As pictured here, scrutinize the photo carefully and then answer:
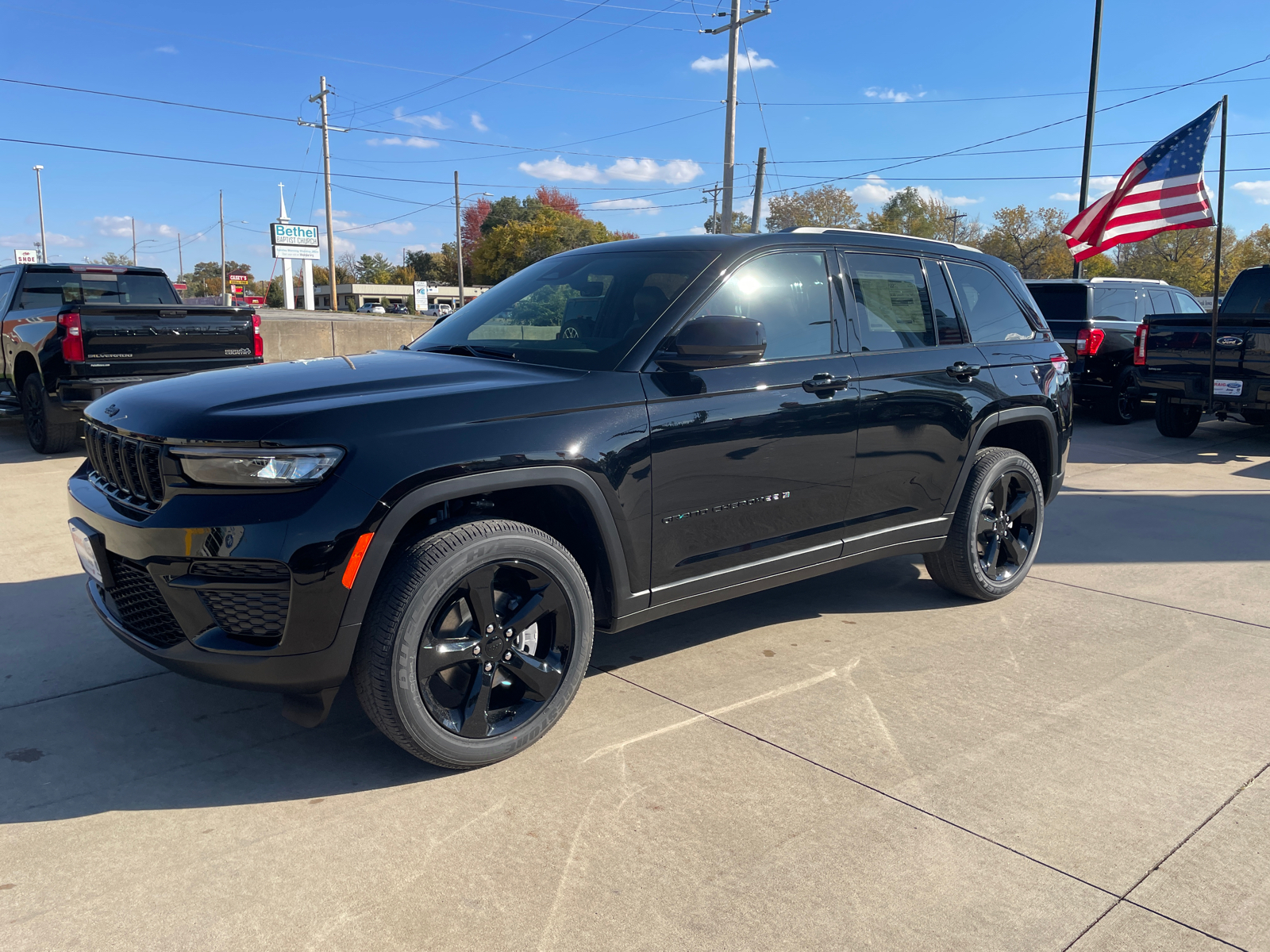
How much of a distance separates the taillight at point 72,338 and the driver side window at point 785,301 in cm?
654

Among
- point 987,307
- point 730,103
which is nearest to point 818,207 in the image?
point 730,103

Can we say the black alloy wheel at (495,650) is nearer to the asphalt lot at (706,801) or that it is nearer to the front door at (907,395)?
the asphalt lot at (706,801)

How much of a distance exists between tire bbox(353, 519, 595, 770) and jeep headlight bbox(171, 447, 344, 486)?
377 mm

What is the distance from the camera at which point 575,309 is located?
386 centimetres

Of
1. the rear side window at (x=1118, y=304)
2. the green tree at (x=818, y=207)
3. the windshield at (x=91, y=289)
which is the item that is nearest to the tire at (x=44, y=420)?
the windshield at (x=91, y=289)

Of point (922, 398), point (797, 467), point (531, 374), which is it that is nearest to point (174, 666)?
point (531, 374)

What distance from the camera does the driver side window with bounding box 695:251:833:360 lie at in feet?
12.2

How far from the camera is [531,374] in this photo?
130 inches

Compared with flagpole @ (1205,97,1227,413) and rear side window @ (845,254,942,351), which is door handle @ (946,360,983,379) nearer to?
rear side window @ (845,254,942,351)

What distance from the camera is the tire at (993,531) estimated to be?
4.71 metres

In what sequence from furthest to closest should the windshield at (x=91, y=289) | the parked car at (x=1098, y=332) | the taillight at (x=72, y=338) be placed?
the parked car at (x=1098, y=332) < the windshield at (x=91, y=289) < the taillight at (x=72, y=338)

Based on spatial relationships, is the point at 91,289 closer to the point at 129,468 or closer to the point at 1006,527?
the point at 129,468

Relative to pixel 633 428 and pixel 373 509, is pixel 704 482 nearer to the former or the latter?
pixel 633 428

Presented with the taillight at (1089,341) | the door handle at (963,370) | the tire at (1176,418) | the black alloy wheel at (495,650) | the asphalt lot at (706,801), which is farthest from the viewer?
the taillight at (1089,341)
